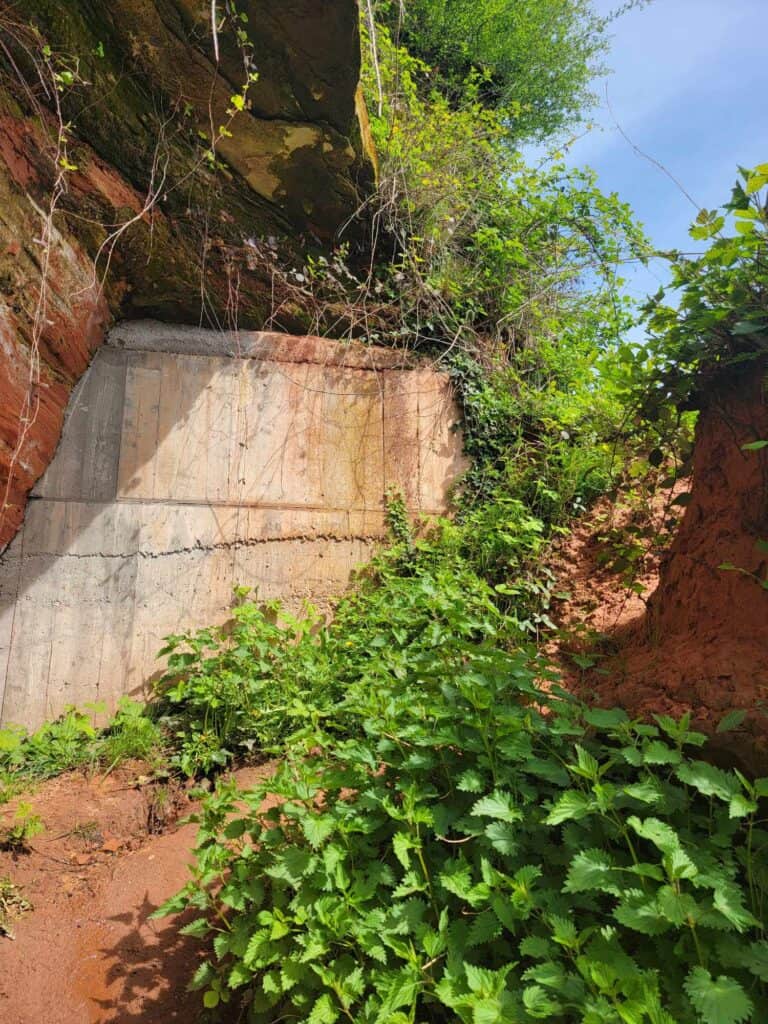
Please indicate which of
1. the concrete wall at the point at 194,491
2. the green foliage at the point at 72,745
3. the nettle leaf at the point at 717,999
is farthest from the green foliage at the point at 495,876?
the concrete wall at the point at 194,491

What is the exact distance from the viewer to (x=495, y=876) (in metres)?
1.79

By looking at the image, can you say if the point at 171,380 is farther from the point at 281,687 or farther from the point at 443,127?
the point at 443,127

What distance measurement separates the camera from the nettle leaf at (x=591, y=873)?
1.62 metres

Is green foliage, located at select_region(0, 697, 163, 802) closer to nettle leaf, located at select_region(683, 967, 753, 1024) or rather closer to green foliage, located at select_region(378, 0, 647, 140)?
nettle leaf, located at select_region(683, 967, 753, 1024)

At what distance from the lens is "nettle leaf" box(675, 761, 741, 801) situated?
5.61ft

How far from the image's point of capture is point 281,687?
12.6 ft

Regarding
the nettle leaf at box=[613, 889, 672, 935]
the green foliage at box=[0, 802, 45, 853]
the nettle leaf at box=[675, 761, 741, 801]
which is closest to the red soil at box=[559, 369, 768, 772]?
the nettle leaf at box=[675, 761, 741, 801]

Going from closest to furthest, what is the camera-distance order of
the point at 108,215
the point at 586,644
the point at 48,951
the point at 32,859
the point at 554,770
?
1. the point at 554,770
2. the point at 48,951
3. the point at 32,859
4. the point at 586,644
5. the point at 108,215

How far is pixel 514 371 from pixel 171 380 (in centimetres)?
283

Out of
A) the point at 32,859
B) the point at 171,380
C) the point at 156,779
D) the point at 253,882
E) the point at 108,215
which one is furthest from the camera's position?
the point at 171,380

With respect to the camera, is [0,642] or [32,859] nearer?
[32,859]

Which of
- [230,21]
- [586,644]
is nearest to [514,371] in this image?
[586,644]

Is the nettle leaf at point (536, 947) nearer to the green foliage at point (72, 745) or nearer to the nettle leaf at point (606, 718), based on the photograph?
the nettle leaf at point (606, 718)

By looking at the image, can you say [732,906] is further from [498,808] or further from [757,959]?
[498,808]
